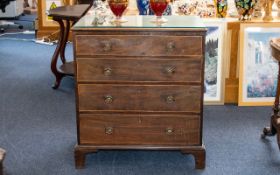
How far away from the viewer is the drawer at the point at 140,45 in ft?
8.42

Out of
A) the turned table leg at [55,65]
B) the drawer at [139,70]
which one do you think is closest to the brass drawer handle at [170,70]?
the drawer at [139,70]

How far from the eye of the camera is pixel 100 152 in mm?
3012

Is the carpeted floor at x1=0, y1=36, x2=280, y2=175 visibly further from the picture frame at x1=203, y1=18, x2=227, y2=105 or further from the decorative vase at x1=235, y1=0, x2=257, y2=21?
the decorative vase at x1=235, y1=0, x2=257, y2=21

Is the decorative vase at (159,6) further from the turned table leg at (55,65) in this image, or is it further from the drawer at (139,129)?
the turned table leg at (55,65)

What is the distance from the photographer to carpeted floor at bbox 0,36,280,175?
9.09ft

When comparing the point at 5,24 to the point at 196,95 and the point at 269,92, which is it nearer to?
the point at 269,92

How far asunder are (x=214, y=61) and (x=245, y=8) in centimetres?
48

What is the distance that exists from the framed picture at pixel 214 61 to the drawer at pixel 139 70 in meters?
Result: 1.23

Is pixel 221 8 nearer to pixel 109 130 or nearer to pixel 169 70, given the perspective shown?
pixel 169 70

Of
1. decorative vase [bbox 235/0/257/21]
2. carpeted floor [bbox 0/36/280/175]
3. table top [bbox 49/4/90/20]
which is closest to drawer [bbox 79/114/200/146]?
carpeted floor [bbox 0/36/280/175]

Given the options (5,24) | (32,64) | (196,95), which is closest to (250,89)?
(196,95)

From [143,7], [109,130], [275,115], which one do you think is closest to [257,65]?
[275,115]

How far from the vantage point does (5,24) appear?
300 inches

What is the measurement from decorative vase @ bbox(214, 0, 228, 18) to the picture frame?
10cm
